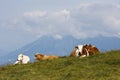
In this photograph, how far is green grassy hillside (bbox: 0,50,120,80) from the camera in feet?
92.0

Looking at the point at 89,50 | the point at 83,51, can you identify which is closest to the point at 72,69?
the point at 83,51

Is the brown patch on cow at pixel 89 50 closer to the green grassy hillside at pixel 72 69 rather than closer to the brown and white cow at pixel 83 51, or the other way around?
the brown and white cow at pixel 83 51

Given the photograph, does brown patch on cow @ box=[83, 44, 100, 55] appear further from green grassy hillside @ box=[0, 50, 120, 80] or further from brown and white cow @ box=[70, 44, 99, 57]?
green grassy hillside @ box=[0, 50, 120, 80]

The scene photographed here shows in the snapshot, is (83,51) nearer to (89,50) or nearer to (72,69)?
(89,50)

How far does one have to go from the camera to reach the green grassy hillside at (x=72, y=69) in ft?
92.0

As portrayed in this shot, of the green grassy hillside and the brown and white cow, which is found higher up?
the brown and white cow

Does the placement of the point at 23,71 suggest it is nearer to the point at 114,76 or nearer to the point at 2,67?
the point at 2,67

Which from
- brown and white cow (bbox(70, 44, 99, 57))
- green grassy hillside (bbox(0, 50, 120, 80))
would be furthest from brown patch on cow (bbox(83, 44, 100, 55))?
green grassy hillside (bbox(0, 50, 120, 80))

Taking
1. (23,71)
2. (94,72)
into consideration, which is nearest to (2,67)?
(23,71)

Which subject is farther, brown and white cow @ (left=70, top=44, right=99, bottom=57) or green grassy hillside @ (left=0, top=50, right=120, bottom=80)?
brown and white cow @ (left=70, top=44, right=99, bottom=57)

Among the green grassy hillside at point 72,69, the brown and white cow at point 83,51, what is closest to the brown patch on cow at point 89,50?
the brown and white cow at point 83,51

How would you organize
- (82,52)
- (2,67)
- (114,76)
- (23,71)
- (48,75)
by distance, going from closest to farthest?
(114,76), (48,75), (23,71), (2,67), (82,52)

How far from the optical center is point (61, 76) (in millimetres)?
28531

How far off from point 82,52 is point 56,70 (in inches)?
358
